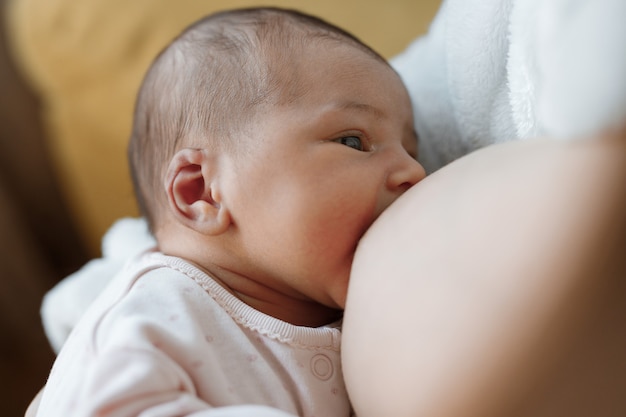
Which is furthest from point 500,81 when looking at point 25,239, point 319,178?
point 25,239

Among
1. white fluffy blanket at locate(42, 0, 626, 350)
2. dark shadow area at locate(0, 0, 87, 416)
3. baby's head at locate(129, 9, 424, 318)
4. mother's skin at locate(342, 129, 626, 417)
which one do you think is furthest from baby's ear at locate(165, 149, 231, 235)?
dark shadow area at locate(0, 0, 87, 416)

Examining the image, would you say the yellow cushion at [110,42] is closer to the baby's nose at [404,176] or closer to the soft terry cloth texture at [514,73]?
the soft terry cloth texture at [514,73]

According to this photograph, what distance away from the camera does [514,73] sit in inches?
24.6

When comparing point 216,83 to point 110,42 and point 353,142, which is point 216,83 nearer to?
point 353,142

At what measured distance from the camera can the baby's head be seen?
26.3 inches

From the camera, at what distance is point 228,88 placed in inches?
28.9

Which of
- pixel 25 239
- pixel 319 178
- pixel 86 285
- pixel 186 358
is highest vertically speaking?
pixel 319 178

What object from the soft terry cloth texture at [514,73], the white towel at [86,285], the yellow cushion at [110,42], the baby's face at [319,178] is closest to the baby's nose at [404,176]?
the baby's face at [319,178]

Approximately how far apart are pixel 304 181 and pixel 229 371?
0.65ft

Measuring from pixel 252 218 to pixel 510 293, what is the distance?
0.33 metres

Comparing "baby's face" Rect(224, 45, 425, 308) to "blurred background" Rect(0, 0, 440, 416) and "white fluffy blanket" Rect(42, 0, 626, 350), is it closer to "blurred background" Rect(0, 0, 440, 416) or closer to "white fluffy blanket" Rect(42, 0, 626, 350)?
"white fluffy blanket" Rect(42, 0, 626, 350)

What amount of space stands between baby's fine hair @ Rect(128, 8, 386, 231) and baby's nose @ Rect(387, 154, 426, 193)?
5.2 inches

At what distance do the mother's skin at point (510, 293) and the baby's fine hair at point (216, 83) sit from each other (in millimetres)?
267

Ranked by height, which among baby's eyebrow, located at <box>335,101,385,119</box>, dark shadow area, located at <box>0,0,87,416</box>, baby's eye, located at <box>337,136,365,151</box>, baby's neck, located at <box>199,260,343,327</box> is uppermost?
baby's eyebrow, located at <box>335,101,385,119</box>
